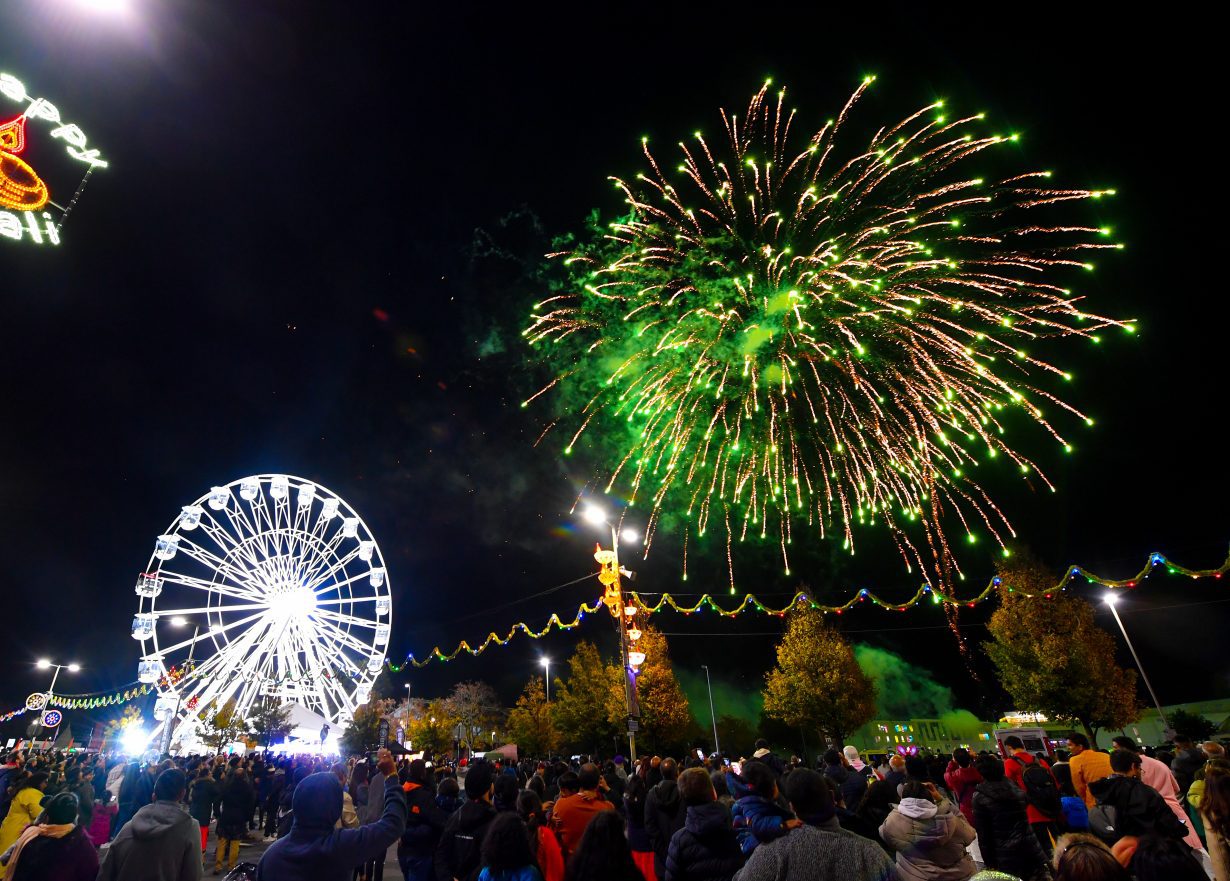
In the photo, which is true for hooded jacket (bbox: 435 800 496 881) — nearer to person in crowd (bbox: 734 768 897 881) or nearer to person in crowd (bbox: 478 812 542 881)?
person in crowd (bbox: 478 812 542 881)

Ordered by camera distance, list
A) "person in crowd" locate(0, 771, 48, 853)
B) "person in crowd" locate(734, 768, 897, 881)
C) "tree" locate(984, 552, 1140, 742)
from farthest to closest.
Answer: "tree" locate(984, 552, 1140, 742)
"person in crowd" locate(0, 771, 48, 853)
"person in crowd" locate(734, 768, 897, 881)

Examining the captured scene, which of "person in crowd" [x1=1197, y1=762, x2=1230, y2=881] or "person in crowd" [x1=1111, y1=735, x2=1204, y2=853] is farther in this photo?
"person in crowd" [x1=1111, y1=735, x2=1204, y2=853]

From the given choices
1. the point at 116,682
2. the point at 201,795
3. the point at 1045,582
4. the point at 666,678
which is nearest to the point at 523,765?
the point at 201,795

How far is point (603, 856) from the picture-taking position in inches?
179

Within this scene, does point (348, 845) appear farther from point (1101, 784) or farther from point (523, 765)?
point (523, 765)

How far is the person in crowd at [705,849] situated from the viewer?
443cm

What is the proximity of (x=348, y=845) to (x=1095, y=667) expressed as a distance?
34.0 metres

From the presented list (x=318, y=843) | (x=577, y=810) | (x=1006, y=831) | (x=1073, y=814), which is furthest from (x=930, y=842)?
(x=1073, y=814)

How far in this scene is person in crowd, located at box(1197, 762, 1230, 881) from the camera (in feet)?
12.6

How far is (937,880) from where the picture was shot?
4559 millimetres

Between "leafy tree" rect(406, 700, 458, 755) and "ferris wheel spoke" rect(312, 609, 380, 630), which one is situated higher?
"ferris wheel spoke" rect(312, 609, 380, 630)

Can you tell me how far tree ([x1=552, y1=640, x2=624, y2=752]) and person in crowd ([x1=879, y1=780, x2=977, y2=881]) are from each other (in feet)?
109

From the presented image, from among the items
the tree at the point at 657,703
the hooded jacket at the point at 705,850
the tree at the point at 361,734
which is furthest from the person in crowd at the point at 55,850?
the tree at the point at 361,734

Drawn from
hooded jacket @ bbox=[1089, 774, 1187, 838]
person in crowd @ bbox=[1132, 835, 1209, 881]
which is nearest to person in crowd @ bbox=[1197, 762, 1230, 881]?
hooded jacket @ bbox=[1089, 774, 1187, 838]
